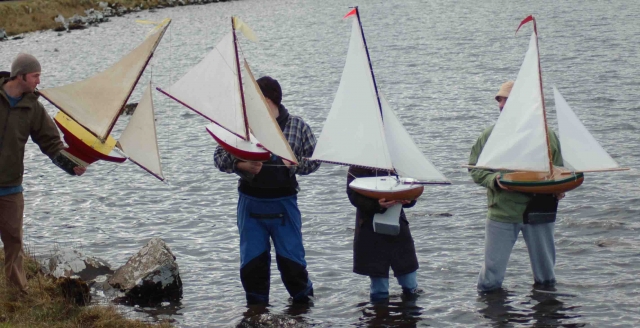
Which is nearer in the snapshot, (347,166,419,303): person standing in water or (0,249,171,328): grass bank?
(0,249,171,328): grass bank

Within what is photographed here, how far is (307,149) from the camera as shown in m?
9.53

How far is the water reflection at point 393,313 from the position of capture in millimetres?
10352

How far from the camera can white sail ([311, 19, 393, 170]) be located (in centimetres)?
939

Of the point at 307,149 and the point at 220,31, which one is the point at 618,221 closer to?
the point at 307,149

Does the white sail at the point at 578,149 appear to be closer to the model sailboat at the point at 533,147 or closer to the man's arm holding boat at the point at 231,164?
the model sailboat at the point at 533,147

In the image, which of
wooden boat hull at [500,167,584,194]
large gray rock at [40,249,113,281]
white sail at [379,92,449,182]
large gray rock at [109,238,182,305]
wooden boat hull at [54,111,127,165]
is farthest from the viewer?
large gray rock at [40,249,113,281]

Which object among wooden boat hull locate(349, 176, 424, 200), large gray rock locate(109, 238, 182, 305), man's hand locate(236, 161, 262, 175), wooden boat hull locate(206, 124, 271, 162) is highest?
wooden boat hull locate(206, 124, 271, 162)

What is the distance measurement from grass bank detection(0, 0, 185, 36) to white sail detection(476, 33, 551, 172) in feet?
167

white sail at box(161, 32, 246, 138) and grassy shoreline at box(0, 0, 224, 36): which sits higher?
grassy shoreline at box(0, 0, 224, 36)

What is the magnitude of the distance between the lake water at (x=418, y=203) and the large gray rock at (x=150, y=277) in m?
0.32

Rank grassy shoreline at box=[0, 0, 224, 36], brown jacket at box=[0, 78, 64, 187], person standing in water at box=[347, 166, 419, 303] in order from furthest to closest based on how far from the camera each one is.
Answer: grassy shoreline at box=[0, 0, 224, 36] → person standing in water at box=[347, 166, 419, 303] → brown jacket at box=[0, 78, 64, 187]

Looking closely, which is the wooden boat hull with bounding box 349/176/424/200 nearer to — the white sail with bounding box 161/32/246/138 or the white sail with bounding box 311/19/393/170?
the white sail with bounding box 311/19/393/170

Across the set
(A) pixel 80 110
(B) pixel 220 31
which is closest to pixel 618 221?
(A) pixel 80 110

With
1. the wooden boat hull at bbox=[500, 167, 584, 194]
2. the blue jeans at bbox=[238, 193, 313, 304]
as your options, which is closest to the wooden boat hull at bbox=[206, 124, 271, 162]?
the blue jeans at bbox=[238, 193, 313, 304]
